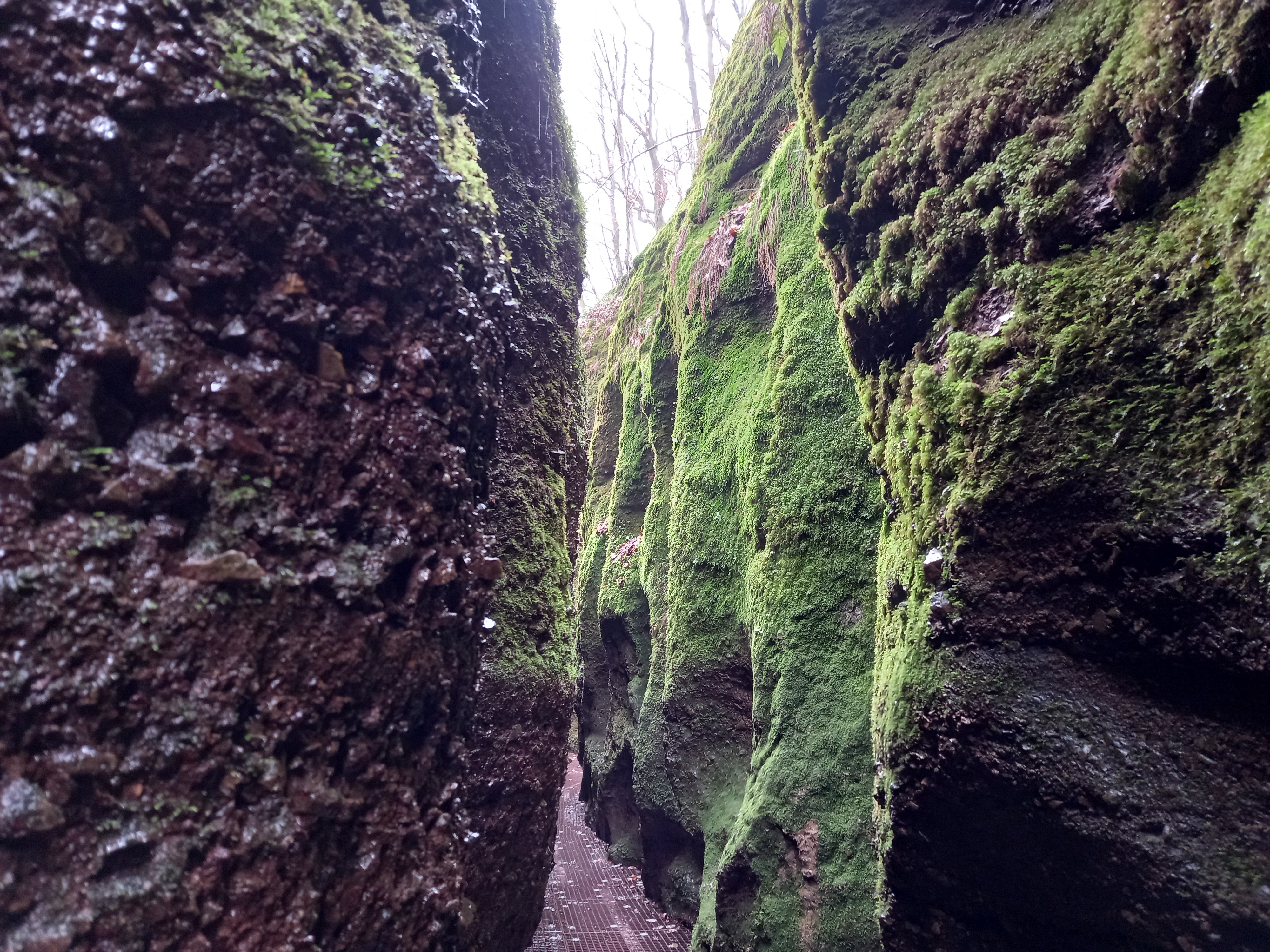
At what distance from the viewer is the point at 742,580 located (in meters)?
5.70

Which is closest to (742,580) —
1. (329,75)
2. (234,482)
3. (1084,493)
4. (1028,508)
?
(1028,508)

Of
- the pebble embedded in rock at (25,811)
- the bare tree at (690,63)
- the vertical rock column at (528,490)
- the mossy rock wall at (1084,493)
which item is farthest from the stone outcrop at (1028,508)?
the bare tree at (690,63)

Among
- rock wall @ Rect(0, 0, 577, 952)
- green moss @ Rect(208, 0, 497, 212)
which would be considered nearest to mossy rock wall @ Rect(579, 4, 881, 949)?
rock wall @ Rect(0, 0, 577, 952)

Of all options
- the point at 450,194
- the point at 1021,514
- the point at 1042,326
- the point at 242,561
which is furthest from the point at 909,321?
the point at 242,561

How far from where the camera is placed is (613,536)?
8.66 metres

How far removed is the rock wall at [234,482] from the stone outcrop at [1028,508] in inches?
76.2

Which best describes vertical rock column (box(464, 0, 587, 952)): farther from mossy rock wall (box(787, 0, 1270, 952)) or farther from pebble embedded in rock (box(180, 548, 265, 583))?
mossy rock wall (box(787, 0, 1270, 952))

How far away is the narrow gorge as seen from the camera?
173 cm

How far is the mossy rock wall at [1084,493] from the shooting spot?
72.7 inches

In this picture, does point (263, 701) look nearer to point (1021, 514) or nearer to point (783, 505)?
point (1021, 514)

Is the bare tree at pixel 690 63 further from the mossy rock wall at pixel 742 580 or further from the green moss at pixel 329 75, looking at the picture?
the green moss at pixel 329 75

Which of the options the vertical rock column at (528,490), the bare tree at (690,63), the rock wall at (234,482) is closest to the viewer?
the rock wall at (234,482)

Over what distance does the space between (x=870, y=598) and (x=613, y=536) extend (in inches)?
188

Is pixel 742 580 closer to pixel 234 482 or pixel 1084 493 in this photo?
pixel 1084 493
